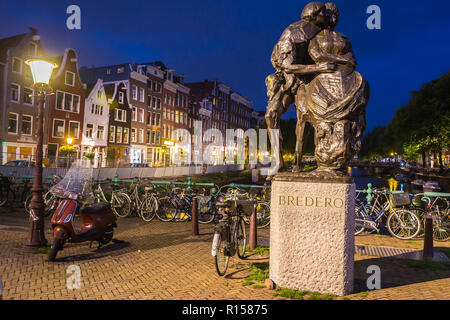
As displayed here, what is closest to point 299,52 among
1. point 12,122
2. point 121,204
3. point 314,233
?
point 314,233

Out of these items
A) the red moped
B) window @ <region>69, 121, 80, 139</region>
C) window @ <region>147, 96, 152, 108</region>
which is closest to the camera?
the red moped

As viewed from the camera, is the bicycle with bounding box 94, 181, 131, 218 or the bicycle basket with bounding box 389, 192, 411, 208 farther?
the bicycle with bounding box 94, 181, 131, 218

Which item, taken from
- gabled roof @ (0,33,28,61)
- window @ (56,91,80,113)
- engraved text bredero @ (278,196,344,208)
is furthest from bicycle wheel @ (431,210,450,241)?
window @ (56,91,80,113)

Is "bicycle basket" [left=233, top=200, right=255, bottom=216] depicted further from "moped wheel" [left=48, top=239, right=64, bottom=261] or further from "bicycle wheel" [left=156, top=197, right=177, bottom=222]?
"bicycle wheel" [left=156, top=197, right=177, bottom=222]

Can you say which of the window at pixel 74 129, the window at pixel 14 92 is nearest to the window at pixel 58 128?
the window at pixel 74 129

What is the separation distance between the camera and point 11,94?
2852cm

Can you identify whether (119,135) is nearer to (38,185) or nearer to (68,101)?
(68,101)

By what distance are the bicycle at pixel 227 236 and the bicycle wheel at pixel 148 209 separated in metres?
4.88

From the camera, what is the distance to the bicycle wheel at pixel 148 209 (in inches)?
414

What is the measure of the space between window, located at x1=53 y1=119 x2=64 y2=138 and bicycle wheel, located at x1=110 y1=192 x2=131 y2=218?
2434 cm

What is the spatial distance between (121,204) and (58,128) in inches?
982

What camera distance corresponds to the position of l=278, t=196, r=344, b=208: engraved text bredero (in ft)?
14.0

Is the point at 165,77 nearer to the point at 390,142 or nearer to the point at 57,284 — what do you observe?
the point at 390,142
